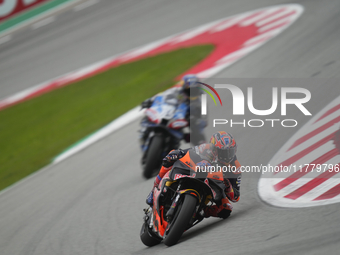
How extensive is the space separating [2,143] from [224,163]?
9676 millimetres

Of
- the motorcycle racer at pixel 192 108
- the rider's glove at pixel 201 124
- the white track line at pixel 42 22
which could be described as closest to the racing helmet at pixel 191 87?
the motorcycle racer at pixel 192 108

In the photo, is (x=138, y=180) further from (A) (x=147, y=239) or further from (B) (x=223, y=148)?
(B) (x=223, y=148)

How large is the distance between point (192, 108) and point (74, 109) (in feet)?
22.9

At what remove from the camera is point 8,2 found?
1939 centimetres

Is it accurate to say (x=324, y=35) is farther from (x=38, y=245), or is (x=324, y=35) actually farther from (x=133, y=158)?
(x=38, y=245)

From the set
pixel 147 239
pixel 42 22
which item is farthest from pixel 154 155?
pixel 42 22

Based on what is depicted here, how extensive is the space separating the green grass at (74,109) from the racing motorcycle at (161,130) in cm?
406

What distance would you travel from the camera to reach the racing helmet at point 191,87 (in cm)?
746

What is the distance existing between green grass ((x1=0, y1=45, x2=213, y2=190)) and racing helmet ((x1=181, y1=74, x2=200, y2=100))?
4.69 metres

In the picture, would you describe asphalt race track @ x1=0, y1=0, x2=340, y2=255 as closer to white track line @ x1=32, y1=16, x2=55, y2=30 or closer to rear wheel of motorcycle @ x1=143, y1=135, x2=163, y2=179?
rear wheel of motorcycle @ x1=143, y1=135, x2=163, y2=179

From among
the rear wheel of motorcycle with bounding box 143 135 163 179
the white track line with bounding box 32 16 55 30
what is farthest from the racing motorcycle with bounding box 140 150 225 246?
the white track line with bounding box 32 16 55 30

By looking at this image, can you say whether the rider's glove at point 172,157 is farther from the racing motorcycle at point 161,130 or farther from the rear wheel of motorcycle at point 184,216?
the racing motorcycle at point 161,130

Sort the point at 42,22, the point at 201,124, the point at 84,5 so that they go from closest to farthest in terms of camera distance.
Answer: the point at 201,124 < the point at 42,22 < the point at 84,5

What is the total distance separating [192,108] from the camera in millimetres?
7523
